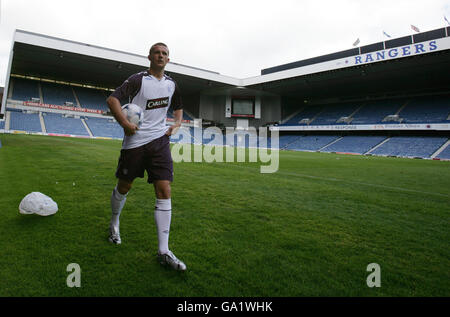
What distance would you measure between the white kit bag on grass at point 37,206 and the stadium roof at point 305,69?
Result: 1271 inches

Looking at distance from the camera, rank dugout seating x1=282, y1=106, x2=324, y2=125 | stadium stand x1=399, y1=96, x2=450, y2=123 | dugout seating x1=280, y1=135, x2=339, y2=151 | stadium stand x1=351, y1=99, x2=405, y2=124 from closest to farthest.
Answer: stadium stand x1=399, y1=96, x2=450, y2=123, stadium stand x1=351, y1=99, x2=405, y2=124, dugout seating x1=280, y1=135, x2=339, y2=151, dugout seating x1=282, y1=106, x2=324, y2=125

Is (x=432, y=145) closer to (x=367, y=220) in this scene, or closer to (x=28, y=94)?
(x=367, y=220)

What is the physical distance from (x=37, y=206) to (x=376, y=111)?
43356 millimetres

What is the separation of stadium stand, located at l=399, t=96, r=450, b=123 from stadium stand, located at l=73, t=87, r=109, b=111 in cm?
4311

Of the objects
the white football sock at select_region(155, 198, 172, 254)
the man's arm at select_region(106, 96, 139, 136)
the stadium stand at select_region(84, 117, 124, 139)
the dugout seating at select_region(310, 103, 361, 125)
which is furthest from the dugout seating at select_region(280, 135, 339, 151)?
the man's arm at select_region(106, 96, 139, 136)

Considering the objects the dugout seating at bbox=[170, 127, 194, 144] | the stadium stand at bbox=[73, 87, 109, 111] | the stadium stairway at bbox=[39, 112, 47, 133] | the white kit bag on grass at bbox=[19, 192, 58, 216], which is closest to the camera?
the white kit bag on grass at bbox=[19, 192, 58, 216]

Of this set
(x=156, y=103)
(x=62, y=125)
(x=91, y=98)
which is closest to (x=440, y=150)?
(x=156, y=103)

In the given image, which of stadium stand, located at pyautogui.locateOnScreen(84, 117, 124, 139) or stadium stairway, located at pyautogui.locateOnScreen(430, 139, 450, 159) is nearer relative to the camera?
stadium stairway, located at pyautogui.locateOnScreen(430, 139, 450, 159)

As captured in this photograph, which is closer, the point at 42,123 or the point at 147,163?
the point at 147,163

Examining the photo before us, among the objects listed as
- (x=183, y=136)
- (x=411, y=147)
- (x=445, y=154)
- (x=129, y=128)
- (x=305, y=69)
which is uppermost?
(x=305, y=69)

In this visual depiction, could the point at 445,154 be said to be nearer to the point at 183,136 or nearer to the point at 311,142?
the point at 311,142

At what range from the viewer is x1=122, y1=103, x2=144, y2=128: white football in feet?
8.34

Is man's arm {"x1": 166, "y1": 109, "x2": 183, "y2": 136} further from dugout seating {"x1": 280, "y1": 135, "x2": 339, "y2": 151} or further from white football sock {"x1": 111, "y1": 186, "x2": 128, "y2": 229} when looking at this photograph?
dugout seating {"x1": 280, "y1": 135, "x2": 339, "y2": 151}

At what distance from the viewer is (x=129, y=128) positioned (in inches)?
95.1
